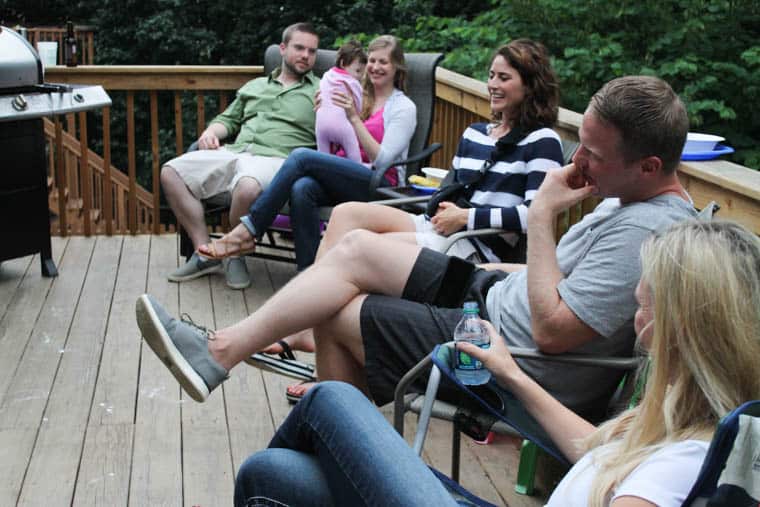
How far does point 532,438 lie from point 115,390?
1.81m

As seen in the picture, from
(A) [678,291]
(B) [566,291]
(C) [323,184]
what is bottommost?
(C) [323,184]

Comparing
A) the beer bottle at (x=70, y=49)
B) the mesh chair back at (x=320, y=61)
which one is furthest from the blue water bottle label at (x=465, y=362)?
the beer bottle at (x=70, y=49)

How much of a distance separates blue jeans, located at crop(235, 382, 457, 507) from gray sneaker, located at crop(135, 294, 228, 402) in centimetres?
77

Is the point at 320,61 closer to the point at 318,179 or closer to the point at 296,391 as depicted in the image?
the point at 318,179

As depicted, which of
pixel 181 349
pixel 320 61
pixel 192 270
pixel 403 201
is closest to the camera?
pixel 181 349

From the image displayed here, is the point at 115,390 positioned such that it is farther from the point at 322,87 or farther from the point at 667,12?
the point at 667,12

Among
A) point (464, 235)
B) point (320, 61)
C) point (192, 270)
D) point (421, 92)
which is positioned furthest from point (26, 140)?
point (464, 235)

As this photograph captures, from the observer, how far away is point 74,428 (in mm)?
3168

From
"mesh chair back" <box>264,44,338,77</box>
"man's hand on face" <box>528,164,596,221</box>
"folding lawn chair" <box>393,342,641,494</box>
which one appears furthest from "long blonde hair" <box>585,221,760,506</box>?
"mesh chair back" <box>264,44,338,77</box>

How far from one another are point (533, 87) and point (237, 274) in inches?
72.1

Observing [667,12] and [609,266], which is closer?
[609,266]

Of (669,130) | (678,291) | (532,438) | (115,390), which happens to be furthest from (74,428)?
(678,291)

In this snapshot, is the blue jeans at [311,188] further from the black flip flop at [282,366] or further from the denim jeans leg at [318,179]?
the black flip flop at [282,366]

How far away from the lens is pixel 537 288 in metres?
2.35
